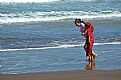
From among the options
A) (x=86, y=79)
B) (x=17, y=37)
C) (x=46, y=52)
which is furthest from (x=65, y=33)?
(x=86, y=79)

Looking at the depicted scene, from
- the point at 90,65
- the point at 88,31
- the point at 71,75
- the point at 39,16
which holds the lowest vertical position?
the point at 39,16

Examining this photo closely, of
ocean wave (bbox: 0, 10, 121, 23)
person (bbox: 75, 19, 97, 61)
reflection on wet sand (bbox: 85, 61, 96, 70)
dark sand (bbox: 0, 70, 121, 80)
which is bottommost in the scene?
ocean wave (bbox: 0, 10, 121, 23)

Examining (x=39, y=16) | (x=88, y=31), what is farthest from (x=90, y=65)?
(x=39, y=16)

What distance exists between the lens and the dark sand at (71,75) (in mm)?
6598

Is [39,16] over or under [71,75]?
under

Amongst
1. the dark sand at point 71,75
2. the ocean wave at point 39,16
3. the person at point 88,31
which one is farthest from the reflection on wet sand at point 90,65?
the ocean wave at point 39,16

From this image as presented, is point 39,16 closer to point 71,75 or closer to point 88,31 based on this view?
point 88,31

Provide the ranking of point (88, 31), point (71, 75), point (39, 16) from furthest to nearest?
point (39, 16)
point (88, 31)
point (71, 75)

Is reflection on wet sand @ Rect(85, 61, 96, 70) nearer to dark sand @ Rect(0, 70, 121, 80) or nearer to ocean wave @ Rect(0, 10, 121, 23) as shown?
dark sand @ Rect(0, 70, 121, 80)

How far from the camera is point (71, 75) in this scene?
6.91 meters

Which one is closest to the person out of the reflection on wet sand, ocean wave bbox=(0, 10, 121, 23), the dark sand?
the reflection on wet sand

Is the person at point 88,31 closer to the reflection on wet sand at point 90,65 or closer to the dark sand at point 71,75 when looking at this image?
the reflection on wet sand at point 90,65

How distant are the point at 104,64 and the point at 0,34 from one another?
23.1 ft

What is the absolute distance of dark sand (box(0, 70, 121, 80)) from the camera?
6.60 m
